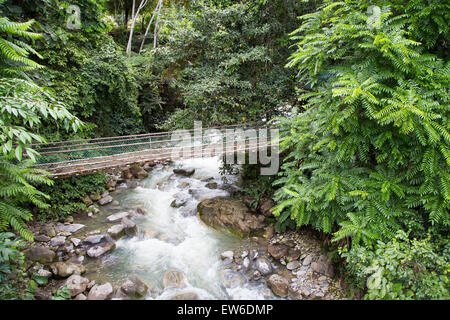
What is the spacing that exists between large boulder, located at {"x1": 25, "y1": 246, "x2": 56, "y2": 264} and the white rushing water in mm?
948

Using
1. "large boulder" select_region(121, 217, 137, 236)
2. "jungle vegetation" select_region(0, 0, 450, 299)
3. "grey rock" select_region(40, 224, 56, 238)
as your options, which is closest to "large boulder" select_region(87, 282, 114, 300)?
"jungle vegetation" select_region(0, 0, 450, 299)

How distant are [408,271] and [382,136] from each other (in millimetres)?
1608

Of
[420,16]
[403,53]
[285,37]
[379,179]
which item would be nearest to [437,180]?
[379,179]

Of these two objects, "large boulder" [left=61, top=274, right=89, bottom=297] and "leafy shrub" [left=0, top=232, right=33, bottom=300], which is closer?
"leafy shrub" [left=0, top=232, right=33, bottom=300]

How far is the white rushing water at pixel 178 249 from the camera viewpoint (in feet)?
13.5

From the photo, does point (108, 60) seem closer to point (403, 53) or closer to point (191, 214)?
point (191, 214)

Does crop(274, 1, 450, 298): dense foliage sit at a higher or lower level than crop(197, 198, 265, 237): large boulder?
higher

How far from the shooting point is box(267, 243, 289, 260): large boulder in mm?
4578

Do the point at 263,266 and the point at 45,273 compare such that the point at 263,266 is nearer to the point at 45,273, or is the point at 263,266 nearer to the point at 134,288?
the point at 134,288

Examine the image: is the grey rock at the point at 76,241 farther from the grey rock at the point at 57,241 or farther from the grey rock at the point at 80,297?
the grey rock at the point at 80,297

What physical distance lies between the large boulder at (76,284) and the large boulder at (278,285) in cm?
302

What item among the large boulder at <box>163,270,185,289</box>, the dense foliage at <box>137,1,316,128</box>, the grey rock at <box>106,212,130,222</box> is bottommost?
the large boulder at <box>163,270,185,289</box>

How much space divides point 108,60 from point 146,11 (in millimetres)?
7831

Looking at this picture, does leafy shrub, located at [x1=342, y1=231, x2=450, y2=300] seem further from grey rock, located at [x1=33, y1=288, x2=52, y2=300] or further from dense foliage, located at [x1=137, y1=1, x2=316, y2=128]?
grey rock, located at [x1=33, y1=288, x2=52, y2=300]
